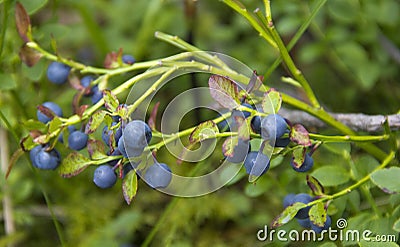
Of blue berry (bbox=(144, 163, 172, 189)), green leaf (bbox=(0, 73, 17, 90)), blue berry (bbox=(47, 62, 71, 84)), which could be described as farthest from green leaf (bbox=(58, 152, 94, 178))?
green leaf (bbox=(0, 73, 17, 90))

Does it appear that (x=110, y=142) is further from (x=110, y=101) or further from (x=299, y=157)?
(x=299, y=157)

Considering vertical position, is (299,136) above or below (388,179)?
above

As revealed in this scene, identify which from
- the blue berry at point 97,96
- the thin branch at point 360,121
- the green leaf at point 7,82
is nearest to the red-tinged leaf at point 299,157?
the thin branch at point 360,121

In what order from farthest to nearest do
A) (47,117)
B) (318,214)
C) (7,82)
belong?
(7,82)
(47,117)
(318,214)

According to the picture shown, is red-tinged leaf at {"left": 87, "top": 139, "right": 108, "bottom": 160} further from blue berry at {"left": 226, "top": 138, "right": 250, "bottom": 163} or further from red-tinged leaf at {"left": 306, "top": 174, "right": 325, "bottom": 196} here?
red-tinged leaf at {"left": 306, "top": 174, "right": 325, "bottom": 196}

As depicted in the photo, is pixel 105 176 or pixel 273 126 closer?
pixel 273 126

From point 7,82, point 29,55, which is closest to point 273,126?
point 29,55

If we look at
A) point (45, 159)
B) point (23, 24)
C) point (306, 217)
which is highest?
point (23, 24)

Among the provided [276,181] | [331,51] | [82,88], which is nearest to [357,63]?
[331,51]
